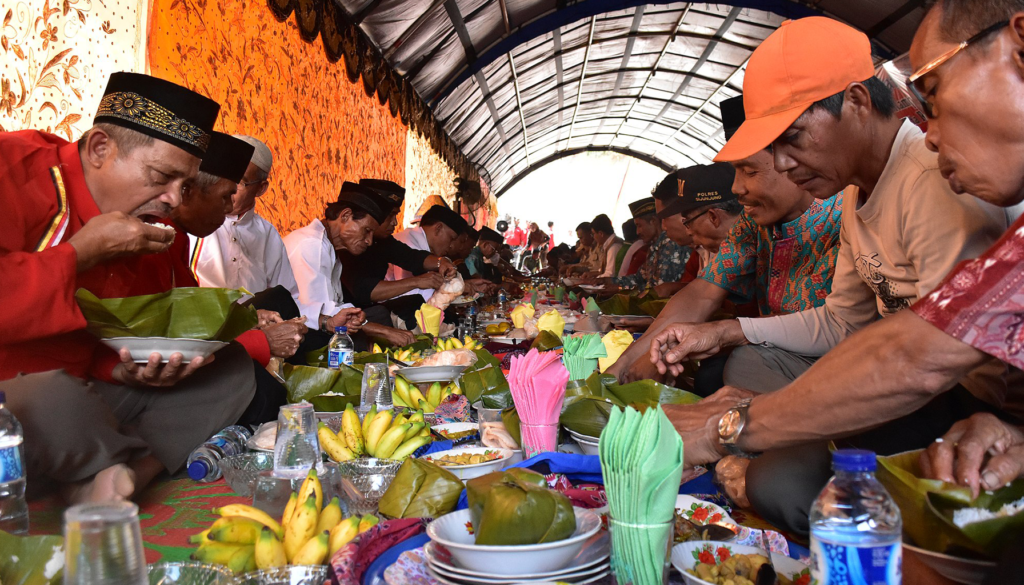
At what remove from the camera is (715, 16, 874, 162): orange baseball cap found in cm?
175

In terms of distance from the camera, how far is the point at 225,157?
10.3 feet

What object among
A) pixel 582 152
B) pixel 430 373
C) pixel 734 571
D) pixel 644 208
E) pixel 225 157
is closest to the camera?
pixel 734 571

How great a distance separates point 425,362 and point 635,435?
200 centimetres

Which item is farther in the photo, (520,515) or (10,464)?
(10,464)

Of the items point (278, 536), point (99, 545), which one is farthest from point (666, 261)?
point (99, 545)

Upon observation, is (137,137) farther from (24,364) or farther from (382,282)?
(382,282)

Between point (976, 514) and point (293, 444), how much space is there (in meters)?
1.11

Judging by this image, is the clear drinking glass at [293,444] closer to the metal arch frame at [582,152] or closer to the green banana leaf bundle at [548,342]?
the green banana leaf bundle at [548,342]

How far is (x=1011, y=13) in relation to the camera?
109 cm

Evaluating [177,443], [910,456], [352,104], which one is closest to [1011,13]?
[910,456]

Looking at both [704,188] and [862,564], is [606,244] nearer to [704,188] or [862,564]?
[704,188]

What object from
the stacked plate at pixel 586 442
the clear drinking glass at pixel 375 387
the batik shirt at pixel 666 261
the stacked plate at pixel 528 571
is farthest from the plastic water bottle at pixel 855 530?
the batik shirt at pixel 666 261

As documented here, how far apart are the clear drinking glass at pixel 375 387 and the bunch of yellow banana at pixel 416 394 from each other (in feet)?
0.55

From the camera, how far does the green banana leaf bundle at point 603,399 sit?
167 cm
